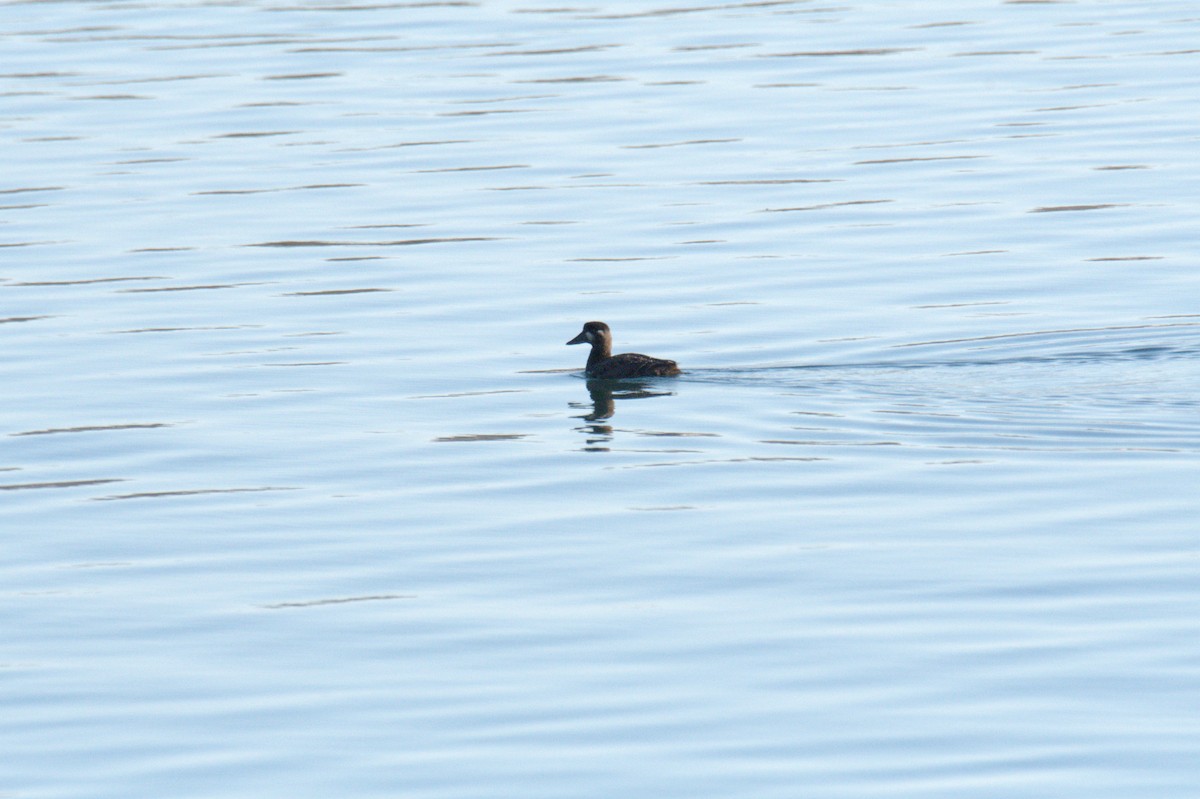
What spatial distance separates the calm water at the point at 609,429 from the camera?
27.8ft

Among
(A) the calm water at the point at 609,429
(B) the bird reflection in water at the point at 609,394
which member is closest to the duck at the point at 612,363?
(B) the bird reflection in water at the point at 609,394

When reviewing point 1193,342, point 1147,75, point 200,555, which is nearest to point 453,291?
point 1193,342

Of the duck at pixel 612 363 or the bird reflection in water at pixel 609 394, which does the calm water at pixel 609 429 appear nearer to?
the bird reflection in water at pixel 609 394

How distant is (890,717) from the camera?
8.39 meters

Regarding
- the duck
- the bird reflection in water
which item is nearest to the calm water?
the bird reflection in water

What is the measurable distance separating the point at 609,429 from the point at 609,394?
1.13 m

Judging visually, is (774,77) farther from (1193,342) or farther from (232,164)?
(1193,342)

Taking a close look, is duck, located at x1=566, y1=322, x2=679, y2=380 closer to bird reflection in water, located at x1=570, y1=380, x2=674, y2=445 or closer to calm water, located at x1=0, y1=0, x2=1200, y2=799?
bird reflection in water, located at x1=570, y1=380, x2=674, y2=445

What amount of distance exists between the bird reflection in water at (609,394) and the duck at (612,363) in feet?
0.23

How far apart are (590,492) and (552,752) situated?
404 cm

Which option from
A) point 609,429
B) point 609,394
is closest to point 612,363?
point 609,394

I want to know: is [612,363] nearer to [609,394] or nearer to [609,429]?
[609,394]

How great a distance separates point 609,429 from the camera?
45.8 ft

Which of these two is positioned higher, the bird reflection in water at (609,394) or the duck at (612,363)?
the duck at (612,363)
